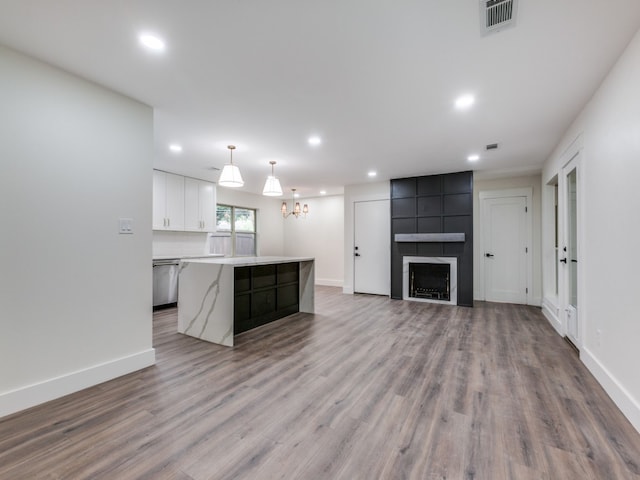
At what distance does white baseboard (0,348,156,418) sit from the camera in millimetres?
2023

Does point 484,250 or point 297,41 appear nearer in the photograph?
point 297,41

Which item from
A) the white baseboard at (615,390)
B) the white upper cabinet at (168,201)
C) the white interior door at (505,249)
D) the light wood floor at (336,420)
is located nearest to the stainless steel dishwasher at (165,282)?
the white upper cabinet at (168,201)

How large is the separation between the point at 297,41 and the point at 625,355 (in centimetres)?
319

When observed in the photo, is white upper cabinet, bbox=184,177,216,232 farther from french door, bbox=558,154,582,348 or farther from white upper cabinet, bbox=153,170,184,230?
french door, bbox=558,154,582,348

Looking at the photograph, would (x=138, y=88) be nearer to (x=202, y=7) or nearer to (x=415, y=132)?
(x=202, y=7)

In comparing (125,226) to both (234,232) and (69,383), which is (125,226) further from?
(234,232)

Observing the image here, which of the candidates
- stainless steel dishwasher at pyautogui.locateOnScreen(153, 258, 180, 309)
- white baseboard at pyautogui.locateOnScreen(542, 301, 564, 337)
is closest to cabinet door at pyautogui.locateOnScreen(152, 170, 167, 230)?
stainless steel dishwasher at pyautogui.locateOnScreen(153, 258, 180, 309)

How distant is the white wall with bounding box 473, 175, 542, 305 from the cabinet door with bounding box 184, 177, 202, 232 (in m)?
5.85

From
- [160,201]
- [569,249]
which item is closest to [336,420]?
[569,249]

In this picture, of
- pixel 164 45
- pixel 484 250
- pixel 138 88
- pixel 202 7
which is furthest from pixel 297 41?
pixel 484 250

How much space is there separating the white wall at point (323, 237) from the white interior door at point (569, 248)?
196 inches

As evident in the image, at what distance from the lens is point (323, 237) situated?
834 cm

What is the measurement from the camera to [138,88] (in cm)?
257

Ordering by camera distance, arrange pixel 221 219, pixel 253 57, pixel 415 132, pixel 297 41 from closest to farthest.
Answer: pixel 297 41, pixel 253 57, pixel 415 132, pixel 221 219
